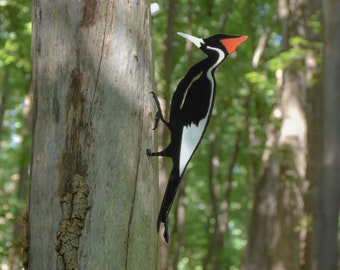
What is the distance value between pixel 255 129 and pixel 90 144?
11.2 metres

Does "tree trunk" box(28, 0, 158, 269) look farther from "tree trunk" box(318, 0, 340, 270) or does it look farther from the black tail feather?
"tree trunk" box(318, 0, 340, 270)

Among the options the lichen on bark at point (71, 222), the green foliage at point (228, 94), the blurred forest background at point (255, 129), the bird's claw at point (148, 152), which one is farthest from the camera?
the green foliage at point (228, 94)

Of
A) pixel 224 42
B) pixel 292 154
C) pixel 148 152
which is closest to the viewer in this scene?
pixel 148 152

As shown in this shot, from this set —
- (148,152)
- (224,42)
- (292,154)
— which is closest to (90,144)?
(148,152)

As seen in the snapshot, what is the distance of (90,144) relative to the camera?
8.20 ft

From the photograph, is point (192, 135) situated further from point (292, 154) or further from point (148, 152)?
point (292, 154)

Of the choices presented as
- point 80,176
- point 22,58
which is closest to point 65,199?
point 80,176

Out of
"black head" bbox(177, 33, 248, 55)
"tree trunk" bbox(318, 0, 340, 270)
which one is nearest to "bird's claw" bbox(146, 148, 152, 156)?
"black head" bbox(177, 33, 248, 55)

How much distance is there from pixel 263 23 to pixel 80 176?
1443 cm

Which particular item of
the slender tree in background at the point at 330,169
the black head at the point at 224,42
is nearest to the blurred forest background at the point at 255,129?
the slender tree in background at the point at 330,169

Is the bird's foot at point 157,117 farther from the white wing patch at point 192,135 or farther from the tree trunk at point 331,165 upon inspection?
the tree trunk at point 331,165

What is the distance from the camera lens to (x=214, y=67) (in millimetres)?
2762

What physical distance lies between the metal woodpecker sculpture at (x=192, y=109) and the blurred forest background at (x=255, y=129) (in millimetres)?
868

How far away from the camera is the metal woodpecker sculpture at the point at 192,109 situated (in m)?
2.72
